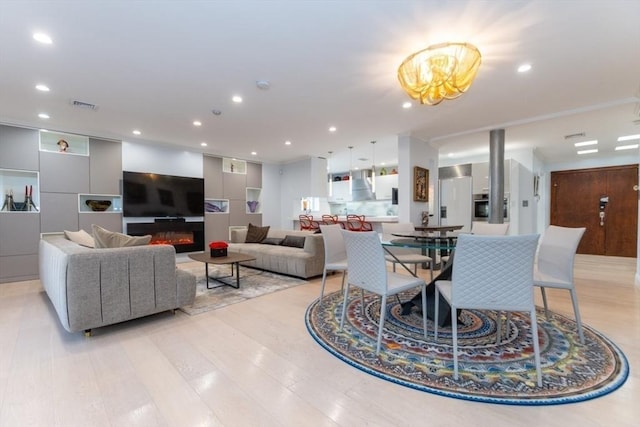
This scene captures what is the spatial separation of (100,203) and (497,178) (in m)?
7.10

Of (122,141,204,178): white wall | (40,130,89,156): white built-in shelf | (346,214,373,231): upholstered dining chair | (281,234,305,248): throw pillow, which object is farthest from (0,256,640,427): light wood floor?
(346,214,373,231): upholstered dining chair

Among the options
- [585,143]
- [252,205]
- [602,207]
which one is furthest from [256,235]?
[602,207]

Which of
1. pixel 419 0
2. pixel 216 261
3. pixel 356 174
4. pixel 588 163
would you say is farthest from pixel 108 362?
pixel 588 163

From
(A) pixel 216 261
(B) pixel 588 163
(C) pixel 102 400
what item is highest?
(B) pixel 588 163

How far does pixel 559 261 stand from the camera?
91.0 inches

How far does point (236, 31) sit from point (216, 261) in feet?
8.46

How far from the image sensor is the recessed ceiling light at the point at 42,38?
2.19m

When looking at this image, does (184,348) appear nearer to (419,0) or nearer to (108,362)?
(108,362)

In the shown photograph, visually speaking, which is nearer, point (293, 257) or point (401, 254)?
point (401, 254)

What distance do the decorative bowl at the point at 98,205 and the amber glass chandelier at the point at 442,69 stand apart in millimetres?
5537

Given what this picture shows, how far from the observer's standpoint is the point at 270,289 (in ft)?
12.0

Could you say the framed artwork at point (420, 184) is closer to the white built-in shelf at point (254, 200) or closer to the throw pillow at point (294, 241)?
the throw pillow at point (294, 241)

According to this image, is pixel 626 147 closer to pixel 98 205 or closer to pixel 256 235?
pixel 256 235

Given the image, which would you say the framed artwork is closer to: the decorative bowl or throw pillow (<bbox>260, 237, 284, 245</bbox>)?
throw pillow (<bbox>260, 237, 284, 245</bbox>)
